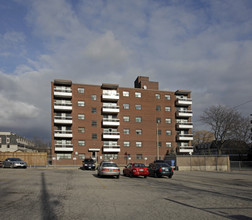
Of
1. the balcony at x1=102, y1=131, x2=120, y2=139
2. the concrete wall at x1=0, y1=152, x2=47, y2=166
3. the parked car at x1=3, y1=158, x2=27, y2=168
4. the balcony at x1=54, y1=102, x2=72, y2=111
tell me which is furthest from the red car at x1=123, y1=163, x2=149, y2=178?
the balcony at x1=54, y1=102, x2=72, y2=111

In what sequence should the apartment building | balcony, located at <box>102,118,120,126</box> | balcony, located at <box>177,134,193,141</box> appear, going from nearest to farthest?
1. the apartment building
2. balcony, located at <box>102,118,120,126</box>
3. balcony, located at <box>177,134,193,141</box>

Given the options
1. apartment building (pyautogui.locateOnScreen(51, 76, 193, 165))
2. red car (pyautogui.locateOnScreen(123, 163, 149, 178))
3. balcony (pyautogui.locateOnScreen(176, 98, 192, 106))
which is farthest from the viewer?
balcony (pyautogui.locateOnScreen(176, 98, 192, 106))

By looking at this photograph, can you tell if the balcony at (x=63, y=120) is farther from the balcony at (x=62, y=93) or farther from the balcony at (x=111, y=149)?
the balcony at (x=111, y=149)

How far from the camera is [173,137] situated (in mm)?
62125

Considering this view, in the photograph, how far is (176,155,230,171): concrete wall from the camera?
38.1 metres

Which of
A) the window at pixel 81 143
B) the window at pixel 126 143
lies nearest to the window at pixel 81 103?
the window at pixel 81 143

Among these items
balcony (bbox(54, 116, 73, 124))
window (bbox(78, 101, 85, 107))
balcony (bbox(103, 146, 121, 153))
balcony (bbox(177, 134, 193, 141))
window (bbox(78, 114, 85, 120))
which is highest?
window (bbox(78, 101, 85, 107))

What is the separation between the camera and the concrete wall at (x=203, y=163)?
38.1 metres

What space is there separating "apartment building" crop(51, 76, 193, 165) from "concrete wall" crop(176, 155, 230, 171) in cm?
1260

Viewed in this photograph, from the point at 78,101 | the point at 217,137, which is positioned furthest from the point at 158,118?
the point at 78,101

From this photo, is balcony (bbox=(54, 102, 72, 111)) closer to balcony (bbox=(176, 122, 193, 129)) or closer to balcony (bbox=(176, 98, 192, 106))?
balcony (bbox=(176, 122, 193, 129))

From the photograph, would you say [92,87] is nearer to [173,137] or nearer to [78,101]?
[78,101]

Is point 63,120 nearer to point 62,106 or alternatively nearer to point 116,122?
point 62,106

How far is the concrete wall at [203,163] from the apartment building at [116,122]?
496 inches
